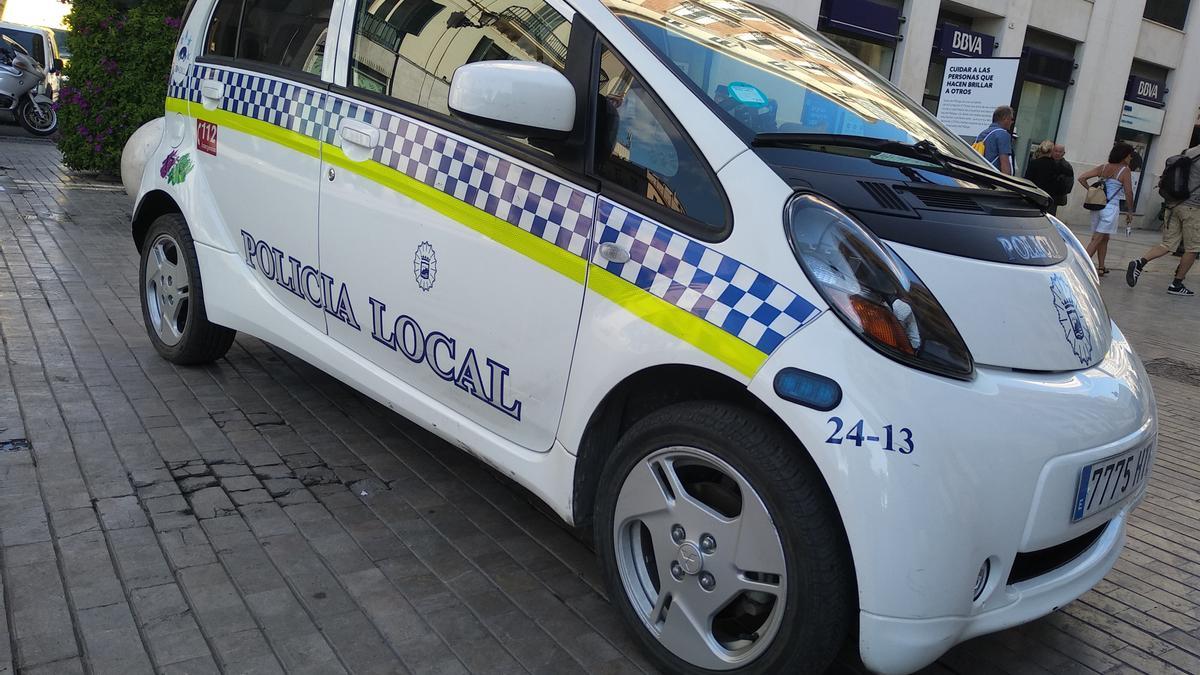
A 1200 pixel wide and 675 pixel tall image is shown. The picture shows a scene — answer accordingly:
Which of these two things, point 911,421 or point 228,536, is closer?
point 911,421

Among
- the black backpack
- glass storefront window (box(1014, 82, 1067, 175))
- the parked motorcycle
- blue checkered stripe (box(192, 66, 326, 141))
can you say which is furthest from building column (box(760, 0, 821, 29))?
blue checkered stripe (box(192, 66, 326, 141))

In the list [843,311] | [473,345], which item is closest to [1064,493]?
[843,311]

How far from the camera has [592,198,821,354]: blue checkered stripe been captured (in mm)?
2211

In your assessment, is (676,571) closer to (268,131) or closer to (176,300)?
(268,131)

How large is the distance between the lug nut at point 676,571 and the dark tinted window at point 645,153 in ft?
2.69

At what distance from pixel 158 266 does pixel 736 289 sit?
3.18 m

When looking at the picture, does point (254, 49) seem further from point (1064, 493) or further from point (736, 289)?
point (1064, 493)

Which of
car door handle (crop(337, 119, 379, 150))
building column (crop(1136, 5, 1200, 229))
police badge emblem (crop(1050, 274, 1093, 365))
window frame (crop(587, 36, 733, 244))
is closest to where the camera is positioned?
window frame (crop(587, 36, 733, 244))

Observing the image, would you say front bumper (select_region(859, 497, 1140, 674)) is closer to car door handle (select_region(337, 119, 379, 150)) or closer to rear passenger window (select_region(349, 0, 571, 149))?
rear passenger window (select_region(349, 0, 571, 149))

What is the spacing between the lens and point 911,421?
2.07 metres

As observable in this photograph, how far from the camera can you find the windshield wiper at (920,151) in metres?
2.48

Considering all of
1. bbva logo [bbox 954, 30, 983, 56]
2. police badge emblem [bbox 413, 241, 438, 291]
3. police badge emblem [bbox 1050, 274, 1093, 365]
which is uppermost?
bbva logo [bbox 954, 30, 983, 56]

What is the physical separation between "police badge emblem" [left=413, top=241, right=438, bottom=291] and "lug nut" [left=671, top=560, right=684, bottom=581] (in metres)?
1.12

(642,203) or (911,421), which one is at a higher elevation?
(642,203)
